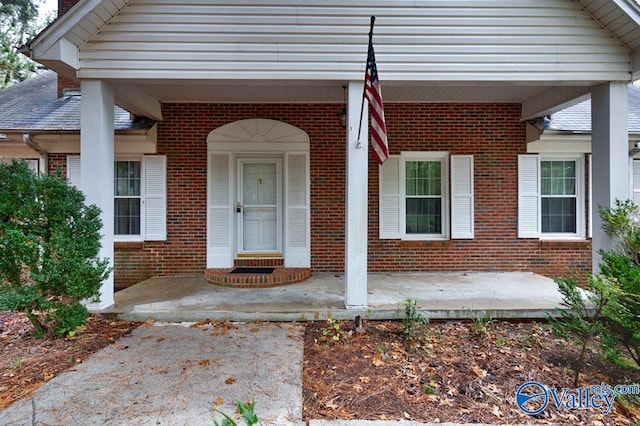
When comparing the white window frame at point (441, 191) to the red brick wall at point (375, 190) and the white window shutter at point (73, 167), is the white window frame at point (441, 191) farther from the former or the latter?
the white window shutter at point (73, 167)

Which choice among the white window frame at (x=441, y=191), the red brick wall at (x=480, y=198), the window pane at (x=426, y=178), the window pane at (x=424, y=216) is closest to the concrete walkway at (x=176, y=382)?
the red brick wall at (x=480, y=198)

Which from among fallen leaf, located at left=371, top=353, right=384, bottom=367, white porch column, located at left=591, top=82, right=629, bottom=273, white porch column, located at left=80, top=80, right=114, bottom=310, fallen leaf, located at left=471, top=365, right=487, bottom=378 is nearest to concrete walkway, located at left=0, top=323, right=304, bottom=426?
fallen leaf, located at left=371, top=353, right=384, bottom=367

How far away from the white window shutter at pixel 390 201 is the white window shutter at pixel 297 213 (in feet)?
4.75

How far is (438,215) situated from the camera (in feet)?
23.3

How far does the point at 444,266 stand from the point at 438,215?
1.02 metres

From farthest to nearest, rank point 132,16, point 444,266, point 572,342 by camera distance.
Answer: point 444,266, point 132,16, point 572,342

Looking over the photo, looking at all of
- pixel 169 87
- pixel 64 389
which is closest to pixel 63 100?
pixel 169 87

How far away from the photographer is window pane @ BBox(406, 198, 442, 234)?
7.08 metres

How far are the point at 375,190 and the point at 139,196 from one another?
4587 mm

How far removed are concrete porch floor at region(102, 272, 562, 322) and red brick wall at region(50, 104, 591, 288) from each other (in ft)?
1.67

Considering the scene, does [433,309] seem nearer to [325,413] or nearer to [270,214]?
[325,413]

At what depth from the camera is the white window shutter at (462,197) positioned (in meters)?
6.92

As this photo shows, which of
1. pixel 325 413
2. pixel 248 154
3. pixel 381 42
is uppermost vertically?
pixel 381 42

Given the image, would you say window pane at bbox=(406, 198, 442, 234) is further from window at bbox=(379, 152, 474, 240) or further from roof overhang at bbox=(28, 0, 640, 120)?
roof overhang at bbox=(28, 0, 640, 120)
